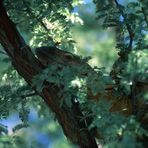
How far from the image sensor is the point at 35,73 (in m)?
3.05

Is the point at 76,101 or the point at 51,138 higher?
the point at 76,101

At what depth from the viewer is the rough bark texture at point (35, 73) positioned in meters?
2.96

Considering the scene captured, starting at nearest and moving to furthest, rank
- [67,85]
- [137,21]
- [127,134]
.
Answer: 1. [127,134]
2. [67,85]
3. [137,21]

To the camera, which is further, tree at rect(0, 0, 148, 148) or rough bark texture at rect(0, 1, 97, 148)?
rough bark texture at rect(0, 1, 97, 148)

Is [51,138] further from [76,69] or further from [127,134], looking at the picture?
[76,69]

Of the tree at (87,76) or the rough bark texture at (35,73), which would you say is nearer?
the tree at (87,76)

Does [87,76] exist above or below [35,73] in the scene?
below

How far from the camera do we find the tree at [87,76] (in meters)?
2.29

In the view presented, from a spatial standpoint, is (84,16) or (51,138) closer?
(51,138)

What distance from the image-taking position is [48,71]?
2.67 meters

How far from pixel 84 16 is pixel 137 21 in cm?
329

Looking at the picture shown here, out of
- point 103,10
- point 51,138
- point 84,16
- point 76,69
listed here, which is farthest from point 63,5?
point 84,16

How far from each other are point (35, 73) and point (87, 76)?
0.58 m

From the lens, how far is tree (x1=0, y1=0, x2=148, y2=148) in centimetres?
229
